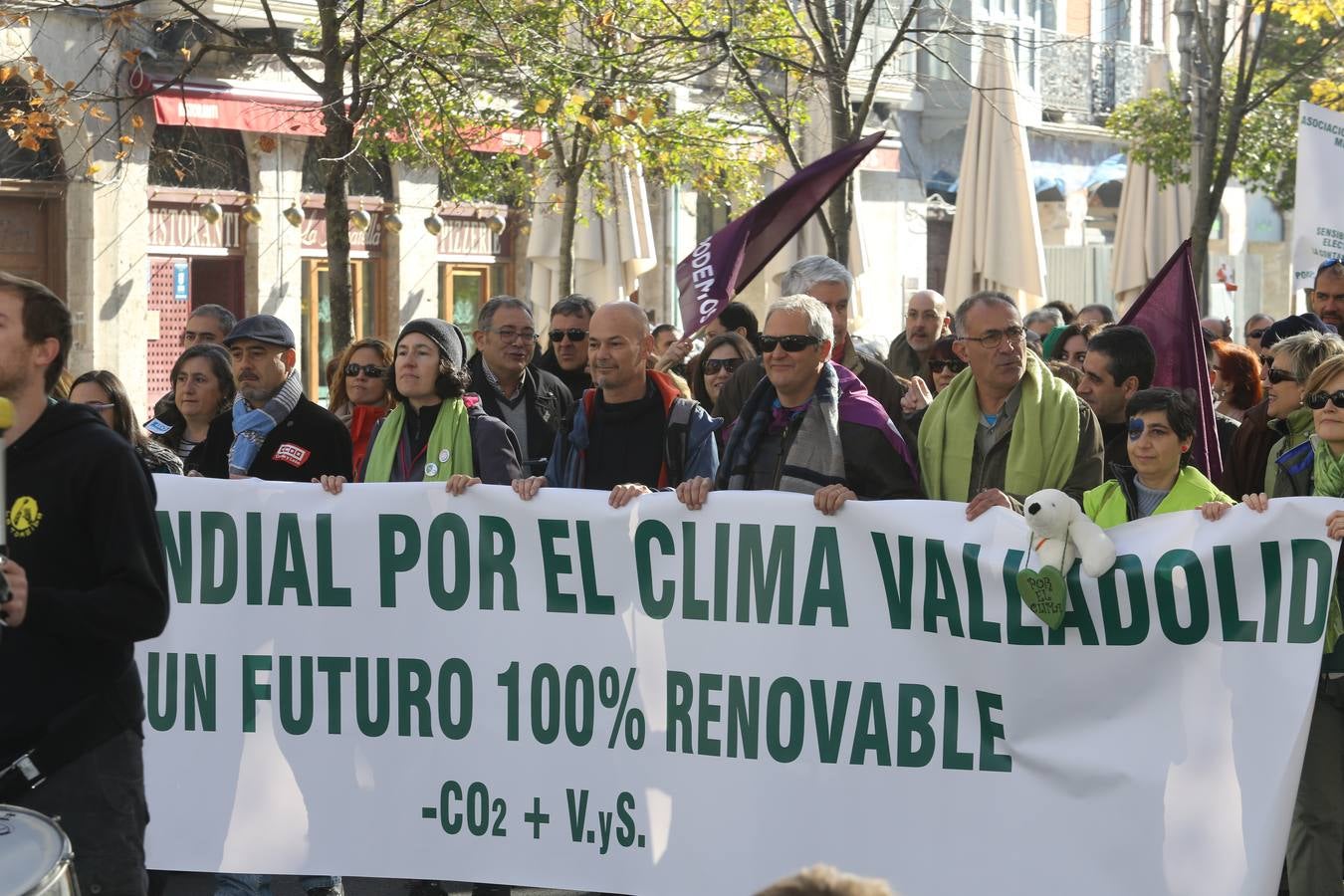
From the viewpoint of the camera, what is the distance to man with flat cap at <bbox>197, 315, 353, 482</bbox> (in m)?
6.97

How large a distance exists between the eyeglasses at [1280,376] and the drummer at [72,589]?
4.25 metres

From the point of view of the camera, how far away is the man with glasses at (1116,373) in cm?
671

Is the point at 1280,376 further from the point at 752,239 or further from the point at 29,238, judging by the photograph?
the point at 29,238

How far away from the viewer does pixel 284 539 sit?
20.5 feet

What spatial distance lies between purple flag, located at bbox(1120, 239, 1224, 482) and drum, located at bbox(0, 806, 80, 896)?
14.7 ft

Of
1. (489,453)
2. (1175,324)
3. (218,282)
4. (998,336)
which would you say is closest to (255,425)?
(489,453)

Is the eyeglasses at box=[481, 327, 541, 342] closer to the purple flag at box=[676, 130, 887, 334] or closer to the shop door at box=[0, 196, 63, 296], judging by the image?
the purple flag at box=[676, 130, 887, 334]

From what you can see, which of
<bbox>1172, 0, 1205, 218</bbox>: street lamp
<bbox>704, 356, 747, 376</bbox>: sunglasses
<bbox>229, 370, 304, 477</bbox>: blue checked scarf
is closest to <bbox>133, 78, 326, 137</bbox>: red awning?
<bbox>1172, 0, 1205, 218</bbox>: street lamp

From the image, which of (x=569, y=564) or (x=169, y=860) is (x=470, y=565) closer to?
(x=569, y=564)

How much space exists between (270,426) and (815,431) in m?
2.11

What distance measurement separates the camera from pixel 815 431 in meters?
6.01

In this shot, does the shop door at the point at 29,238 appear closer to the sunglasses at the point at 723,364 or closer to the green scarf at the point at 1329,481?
the sunglasses at the point at 723,364

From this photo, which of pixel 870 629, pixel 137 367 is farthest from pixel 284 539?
pixel 137 367

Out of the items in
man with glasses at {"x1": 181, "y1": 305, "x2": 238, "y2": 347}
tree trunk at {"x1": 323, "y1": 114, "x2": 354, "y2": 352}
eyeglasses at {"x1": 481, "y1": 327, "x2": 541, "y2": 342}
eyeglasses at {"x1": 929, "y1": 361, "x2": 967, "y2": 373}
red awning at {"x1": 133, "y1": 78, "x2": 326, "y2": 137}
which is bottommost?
eyeglasses at {"x1": 929, "y1": 361, "x2": 967, "y2": 373}
